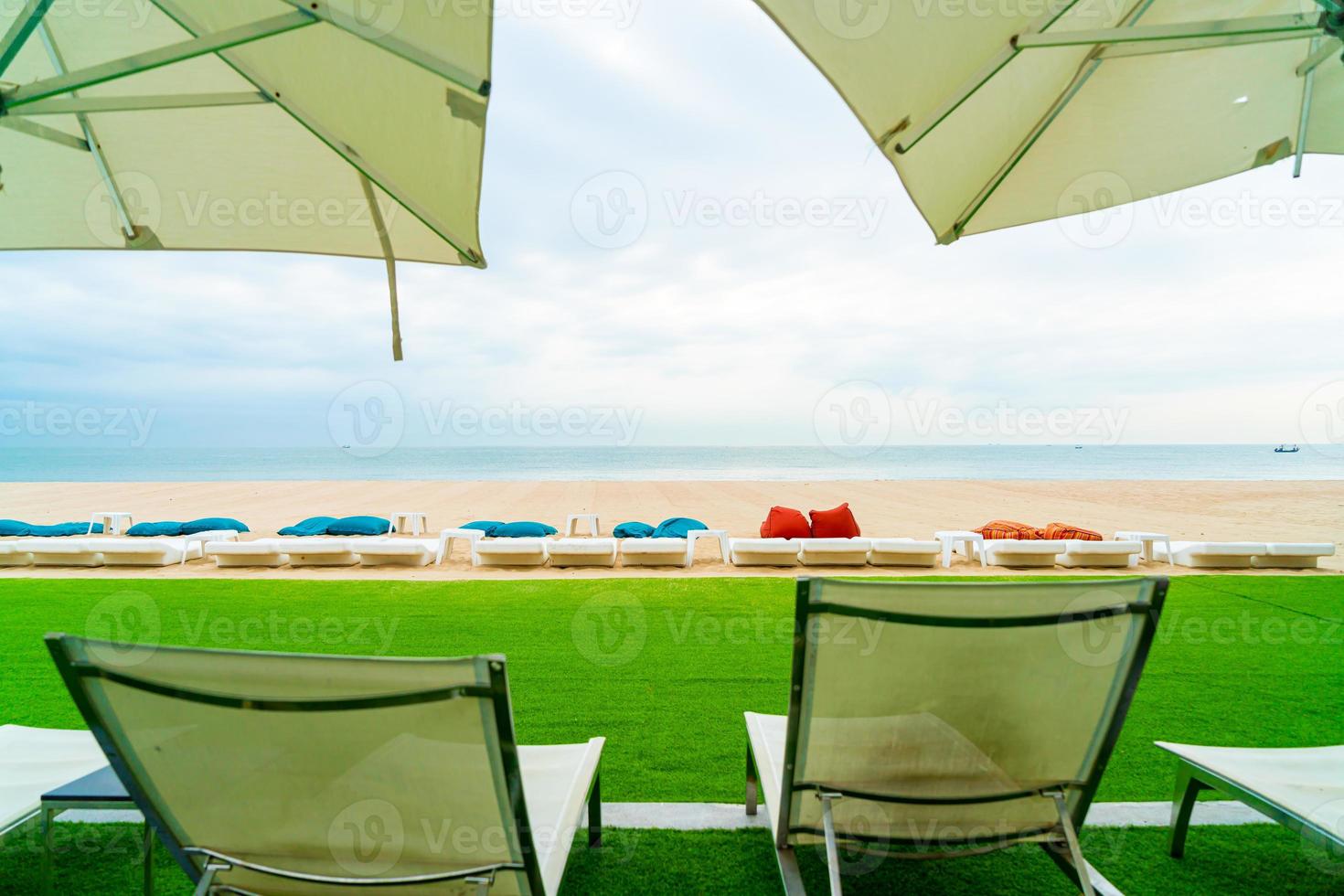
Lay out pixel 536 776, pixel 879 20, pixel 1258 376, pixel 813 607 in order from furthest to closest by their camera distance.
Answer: pixel 1258 376
pixel 879 20
pixel 536 776
pixel 813 607

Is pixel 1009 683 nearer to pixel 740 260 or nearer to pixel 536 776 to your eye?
pixel 536 776

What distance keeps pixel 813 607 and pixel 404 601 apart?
252 inches

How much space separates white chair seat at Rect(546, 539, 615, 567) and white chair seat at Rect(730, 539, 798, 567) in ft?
5.85

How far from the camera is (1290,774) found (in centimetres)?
205

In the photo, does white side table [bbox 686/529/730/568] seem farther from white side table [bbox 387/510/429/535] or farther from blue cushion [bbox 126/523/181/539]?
blue cushion [bbox 126/523/181/539]

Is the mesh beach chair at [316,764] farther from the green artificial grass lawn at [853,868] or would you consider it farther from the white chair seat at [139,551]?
the white chair seat at [139,551]

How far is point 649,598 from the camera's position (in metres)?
6.97

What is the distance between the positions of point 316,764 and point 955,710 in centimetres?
144

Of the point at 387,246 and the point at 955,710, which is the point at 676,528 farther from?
the point at 955,710

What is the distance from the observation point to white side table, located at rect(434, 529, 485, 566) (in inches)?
382

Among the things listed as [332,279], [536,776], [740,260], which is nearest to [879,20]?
[536,776]

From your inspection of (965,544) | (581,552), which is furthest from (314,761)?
(965,544)

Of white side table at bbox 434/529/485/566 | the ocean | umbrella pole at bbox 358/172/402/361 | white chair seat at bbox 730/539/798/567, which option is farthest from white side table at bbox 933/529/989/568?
the ocean

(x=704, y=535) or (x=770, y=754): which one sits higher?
(x=770, y=754)
